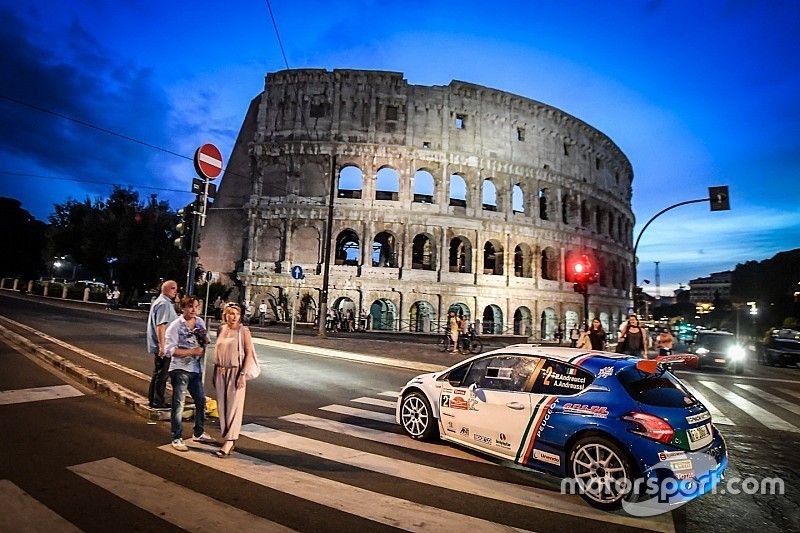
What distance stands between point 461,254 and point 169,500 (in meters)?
33.0

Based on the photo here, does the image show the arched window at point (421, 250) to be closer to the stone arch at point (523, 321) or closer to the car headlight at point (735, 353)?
the stone arch at point (523, 321)

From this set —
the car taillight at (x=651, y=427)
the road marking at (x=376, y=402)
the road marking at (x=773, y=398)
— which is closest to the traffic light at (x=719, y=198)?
the road marking at (x=773, y=398)

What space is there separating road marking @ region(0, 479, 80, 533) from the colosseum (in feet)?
81.8

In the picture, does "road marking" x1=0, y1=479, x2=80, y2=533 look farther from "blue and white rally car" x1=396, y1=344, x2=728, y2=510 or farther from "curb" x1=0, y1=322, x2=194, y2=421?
"blue and white rally car" x1=396, y1=344, x2=728, y2=510

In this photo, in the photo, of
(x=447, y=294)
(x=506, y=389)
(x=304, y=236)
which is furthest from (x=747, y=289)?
(x=506, y=389)

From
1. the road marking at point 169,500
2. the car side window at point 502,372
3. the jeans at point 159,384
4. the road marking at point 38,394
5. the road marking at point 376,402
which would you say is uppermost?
the car side window at point 502,372

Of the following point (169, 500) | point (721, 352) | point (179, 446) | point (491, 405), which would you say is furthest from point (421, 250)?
point (169, 500)

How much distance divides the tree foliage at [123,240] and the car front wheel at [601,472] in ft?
118

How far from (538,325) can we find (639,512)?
30844mm

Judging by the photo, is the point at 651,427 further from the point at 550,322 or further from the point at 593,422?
the point at 550,322

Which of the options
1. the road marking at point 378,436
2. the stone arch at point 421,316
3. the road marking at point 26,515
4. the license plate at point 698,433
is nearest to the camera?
the road marking at point 26,515

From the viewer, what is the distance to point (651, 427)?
3758 mm

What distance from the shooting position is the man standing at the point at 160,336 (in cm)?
608

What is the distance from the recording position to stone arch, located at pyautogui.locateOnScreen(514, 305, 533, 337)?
33125 mm
